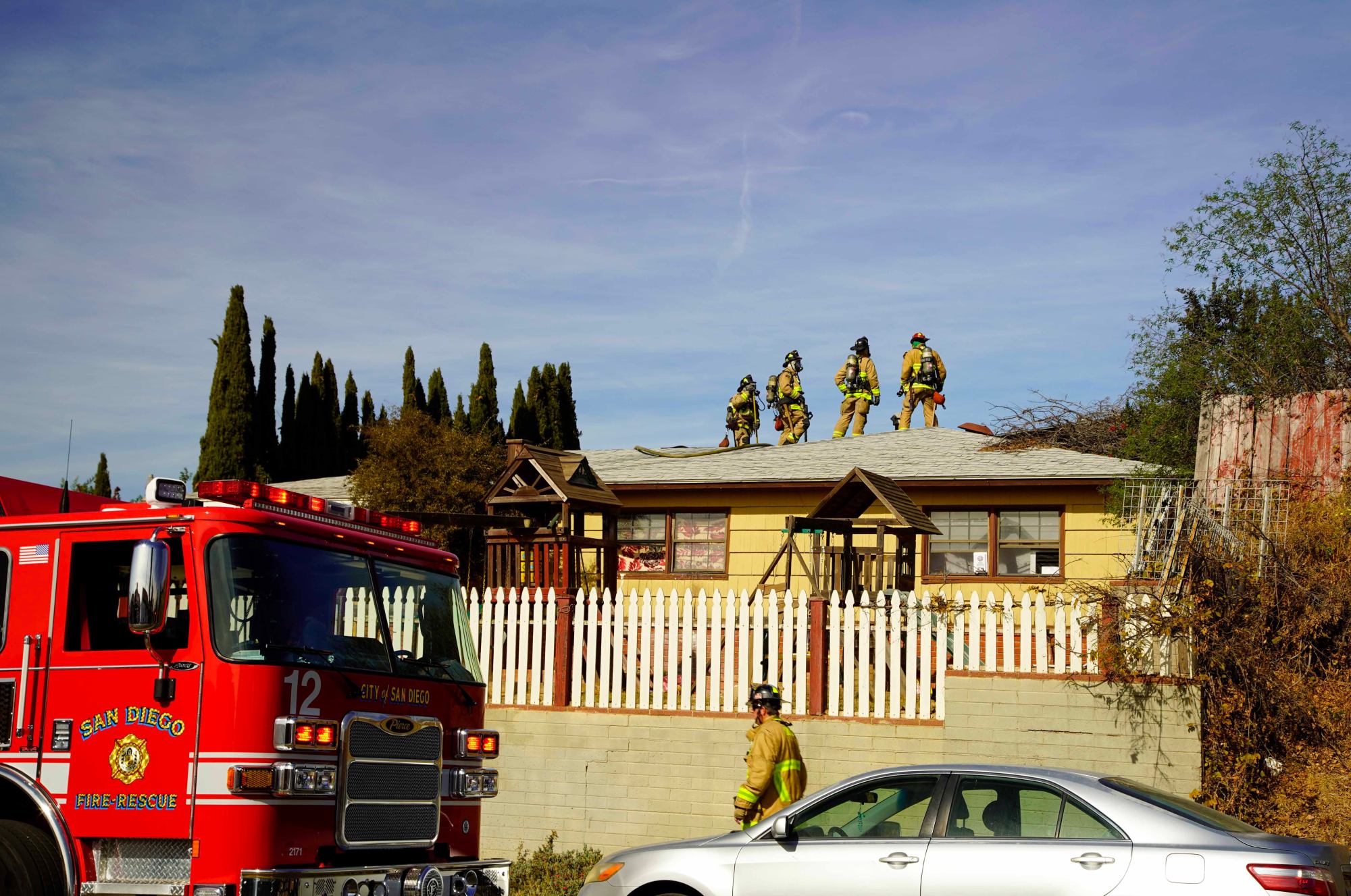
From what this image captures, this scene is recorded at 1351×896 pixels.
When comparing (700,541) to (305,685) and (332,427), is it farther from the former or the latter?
(332,427)

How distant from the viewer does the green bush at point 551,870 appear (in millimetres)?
10938

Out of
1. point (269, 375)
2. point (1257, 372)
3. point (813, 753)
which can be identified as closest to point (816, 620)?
point (813, 753)

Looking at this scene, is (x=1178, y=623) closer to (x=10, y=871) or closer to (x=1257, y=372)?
(x=1257, y=372)

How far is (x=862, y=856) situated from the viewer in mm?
7012

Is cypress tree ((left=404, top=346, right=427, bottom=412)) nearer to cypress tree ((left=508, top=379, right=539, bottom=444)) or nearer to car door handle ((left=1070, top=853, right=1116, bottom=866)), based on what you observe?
cypress tree ((left=508, top=379, right=539, bottom=444))

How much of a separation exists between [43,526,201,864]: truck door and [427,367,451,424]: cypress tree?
3365cm

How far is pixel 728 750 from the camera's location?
38.7 ft

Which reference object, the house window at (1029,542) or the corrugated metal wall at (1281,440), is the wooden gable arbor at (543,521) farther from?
the house window at (1029,542)

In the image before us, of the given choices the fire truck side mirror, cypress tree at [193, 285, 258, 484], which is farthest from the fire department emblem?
cypress tree at [193, 285, 258, 484]

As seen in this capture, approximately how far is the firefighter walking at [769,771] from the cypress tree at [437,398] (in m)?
32.6

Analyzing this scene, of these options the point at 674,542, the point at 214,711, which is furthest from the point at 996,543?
the point at 214,711

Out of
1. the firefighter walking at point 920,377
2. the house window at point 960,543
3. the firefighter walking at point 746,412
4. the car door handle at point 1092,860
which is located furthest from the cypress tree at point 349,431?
the car door handle at point 1092,860

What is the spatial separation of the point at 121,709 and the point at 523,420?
3517cm

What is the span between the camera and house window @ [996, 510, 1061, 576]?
1886cm
